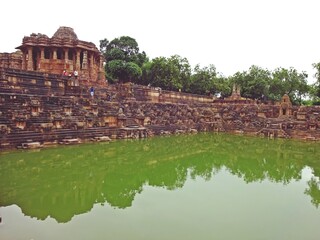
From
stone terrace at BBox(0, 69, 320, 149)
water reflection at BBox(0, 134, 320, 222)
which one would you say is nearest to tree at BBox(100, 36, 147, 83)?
stone terrace at BBox(0, 69, 320, 149)

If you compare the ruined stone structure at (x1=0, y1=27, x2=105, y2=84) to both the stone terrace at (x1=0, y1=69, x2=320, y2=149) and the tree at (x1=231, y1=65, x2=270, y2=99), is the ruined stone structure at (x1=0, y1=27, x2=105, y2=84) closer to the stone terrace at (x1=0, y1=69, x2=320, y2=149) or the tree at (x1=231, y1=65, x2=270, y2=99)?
the stone terrace at (x1=0, y1=69, x2=320, y2=149)

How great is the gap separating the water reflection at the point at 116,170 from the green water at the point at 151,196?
24 millimetres

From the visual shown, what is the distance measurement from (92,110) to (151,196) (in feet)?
33.1

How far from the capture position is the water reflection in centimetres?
639

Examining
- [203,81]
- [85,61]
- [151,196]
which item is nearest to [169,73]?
[203,81]

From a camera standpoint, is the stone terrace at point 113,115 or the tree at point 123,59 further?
the tree at point 123,59

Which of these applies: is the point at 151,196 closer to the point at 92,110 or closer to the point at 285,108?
the point at 92,110

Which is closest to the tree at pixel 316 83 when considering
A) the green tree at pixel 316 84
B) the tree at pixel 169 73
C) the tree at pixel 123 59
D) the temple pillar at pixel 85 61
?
the green tree at pixel 316 84

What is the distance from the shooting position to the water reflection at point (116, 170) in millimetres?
6391

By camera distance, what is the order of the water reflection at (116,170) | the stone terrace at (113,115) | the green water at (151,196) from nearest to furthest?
the green water at (151,196)
the water reflection at (116,170)
the stone terrace at (113,115)

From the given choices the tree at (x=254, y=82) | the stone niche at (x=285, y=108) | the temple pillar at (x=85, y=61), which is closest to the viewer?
the stone niche at (x=285, y=108)

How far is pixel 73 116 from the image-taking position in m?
14.6

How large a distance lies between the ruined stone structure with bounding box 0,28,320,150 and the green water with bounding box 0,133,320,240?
6.36ft

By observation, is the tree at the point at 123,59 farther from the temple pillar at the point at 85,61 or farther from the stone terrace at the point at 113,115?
the stone terrace at the point at 113,115
